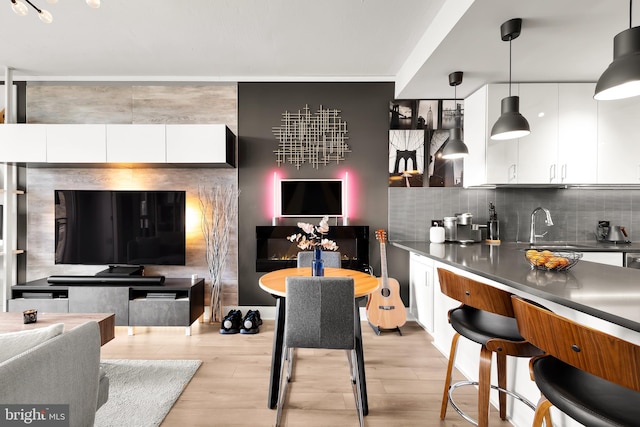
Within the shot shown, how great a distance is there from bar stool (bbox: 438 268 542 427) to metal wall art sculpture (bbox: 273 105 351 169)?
2.19 m

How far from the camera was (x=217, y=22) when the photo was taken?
2523 mm

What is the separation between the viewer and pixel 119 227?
3.36 metres

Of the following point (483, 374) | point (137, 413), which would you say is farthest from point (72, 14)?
point (483, 374)

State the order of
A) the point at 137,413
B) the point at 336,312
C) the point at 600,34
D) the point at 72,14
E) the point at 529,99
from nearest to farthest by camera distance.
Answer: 1. the point at 336,312
2. the point at 137,413
3. the point at 600,34
4. the point at 72,14
5. the point at 529,99

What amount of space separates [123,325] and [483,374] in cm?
314

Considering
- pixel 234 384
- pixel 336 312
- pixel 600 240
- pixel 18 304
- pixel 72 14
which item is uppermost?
pixel 72 14

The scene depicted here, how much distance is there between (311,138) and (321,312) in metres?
2.31

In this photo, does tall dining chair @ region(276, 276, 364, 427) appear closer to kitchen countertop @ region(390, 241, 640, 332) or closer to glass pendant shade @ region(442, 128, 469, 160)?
kitchen countertop @ region(390, 241, 640, 332)

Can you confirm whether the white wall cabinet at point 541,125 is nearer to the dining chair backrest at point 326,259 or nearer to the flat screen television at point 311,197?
the flat screen television at point 311,197

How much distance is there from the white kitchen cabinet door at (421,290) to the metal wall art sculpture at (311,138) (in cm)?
143

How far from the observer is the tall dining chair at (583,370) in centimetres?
75

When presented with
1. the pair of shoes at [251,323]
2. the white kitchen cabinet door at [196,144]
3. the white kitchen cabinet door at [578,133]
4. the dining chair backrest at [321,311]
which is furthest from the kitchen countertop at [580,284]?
the white kitchen cabinet door at [196,144]

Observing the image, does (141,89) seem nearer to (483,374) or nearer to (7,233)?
(7,233)

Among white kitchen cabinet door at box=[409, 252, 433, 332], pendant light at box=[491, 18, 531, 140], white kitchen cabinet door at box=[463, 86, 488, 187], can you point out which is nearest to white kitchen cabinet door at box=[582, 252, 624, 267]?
white kitchen cabinet door at box=[463, 86, 488, 187]
